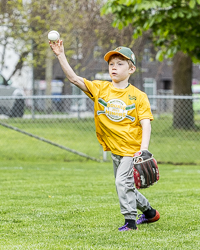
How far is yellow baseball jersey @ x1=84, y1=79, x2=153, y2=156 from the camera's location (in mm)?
4441

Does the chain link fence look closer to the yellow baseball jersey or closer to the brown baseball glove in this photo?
the yellow baseball jersey

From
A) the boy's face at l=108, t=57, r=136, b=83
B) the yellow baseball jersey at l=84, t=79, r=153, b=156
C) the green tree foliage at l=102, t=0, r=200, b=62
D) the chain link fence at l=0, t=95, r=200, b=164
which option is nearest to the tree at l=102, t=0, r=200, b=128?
the green tree foliage at l=102, t=0, r=200, b=62

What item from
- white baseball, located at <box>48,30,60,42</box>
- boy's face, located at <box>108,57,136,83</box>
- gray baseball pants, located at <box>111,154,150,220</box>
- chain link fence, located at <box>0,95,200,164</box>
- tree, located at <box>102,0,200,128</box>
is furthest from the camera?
chain link fence, located at <box>0,95,200,164</box>

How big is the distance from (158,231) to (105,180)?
346 cm

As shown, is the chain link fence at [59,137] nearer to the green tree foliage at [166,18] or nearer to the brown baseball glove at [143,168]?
the green tree foliage at [166,18]

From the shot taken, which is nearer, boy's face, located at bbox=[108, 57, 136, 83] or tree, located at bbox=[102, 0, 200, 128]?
boy's face, located at bbox=[108, 57, 136, 83]

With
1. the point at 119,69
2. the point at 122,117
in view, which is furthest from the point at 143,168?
the point at 119,69

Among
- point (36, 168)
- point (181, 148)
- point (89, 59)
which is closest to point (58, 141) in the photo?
point (36, 168)

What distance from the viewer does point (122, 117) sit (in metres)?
4.45

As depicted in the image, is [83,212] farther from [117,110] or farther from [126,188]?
[117,110]

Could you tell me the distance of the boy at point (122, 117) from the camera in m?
4.37

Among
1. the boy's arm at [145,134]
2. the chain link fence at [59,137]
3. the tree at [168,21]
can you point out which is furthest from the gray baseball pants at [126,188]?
the chain link fence at [59,137]

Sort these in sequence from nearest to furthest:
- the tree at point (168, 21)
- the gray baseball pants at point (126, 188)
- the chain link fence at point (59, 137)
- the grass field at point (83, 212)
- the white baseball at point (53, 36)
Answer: the grass field at point (83, 212) → the white baseball at point (53, 36) → the gray baseball pants at point (126, 188) → the tree at point (168, 21) → the chain link fence at point (59, 137)

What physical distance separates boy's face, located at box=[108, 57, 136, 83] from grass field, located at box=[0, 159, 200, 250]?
4.58 ft
